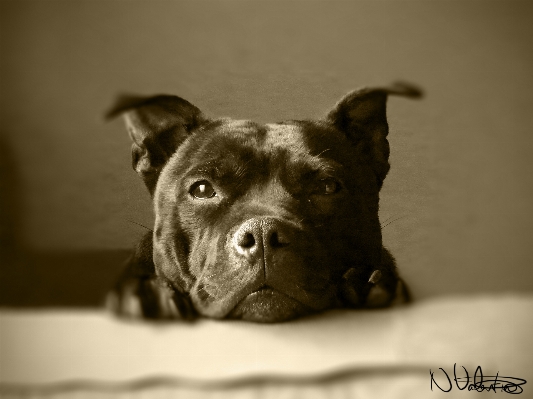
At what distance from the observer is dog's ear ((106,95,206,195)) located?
3.67 feet

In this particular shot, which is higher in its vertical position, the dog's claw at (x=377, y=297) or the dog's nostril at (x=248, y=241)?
the dog's nostril at (x=248, y=241)

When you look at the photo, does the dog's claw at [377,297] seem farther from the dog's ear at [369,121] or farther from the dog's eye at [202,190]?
the dog's eye at [202,190]

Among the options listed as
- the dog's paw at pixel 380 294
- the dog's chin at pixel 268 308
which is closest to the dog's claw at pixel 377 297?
the dog's paw at pixel 380 294

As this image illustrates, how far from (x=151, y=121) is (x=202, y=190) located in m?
0.21

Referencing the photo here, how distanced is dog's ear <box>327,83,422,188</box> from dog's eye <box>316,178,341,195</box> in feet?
0.35

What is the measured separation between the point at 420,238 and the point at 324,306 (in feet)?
0.95

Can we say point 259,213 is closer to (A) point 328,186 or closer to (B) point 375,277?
(A) point 328,186

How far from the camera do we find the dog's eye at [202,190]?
1083 mm
